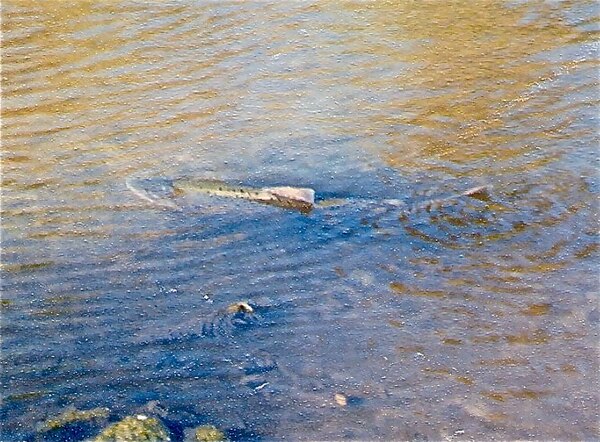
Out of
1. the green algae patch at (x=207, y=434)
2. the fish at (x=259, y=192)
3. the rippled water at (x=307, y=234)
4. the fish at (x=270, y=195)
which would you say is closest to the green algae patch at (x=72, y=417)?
the rippled water at (x=307, y=234)

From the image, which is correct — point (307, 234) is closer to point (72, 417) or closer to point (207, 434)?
point (207, 434)

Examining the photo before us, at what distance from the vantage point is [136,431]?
3.50 meters

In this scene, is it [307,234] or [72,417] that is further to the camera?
[307,234]

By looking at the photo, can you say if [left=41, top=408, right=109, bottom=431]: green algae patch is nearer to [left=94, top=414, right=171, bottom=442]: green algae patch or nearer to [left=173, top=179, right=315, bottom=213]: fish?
[left=94, top=414, right=171, bottom=442]: green algae patch

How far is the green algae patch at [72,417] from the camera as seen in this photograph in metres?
3.56

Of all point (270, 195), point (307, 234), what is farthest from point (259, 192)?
point (307, 234)

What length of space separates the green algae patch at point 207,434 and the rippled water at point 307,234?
0.05 meters

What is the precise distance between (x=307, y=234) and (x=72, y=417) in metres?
1.84

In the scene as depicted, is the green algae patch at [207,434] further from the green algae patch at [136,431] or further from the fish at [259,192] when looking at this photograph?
the fish at [259,192]

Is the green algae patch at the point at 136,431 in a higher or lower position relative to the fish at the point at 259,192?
lower

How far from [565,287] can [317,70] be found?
10.7 feet

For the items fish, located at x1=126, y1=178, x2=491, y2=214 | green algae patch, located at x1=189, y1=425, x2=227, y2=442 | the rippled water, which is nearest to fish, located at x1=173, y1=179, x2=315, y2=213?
fish, located at x1=126, y1=178, x2=491, y2=214

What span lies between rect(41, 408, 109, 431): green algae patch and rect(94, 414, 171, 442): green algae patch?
11 cm

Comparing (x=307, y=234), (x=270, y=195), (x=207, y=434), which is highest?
(x=270, y=195)
